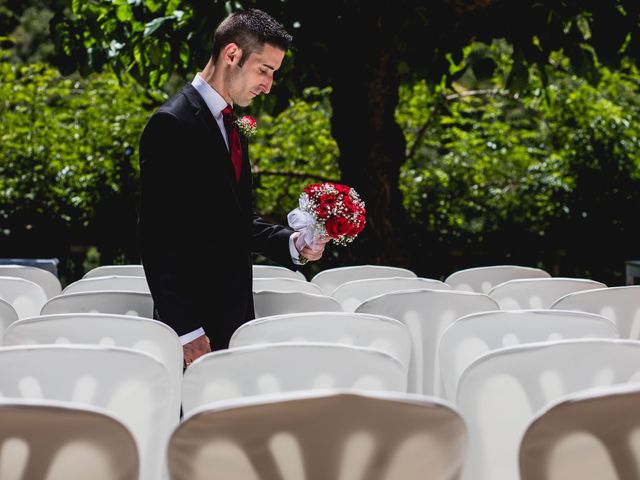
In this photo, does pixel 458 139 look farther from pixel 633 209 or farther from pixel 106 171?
pixel 106 171

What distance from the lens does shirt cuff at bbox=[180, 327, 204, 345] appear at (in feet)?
10.1

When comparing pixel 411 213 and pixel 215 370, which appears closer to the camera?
pixel 215 370

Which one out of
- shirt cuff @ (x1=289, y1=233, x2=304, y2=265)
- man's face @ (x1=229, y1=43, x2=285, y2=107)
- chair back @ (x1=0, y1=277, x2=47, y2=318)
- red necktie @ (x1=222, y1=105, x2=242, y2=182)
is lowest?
chair back @ (x1=0, y1=277, x2=47, y2=318)

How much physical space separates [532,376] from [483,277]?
2616 millimetres

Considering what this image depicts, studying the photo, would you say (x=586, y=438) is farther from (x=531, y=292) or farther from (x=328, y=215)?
(x=531, y=292)

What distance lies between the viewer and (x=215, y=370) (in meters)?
2.30

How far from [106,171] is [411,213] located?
2.80 metres

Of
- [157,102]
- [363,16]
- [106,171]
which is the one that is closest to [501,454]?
[363,16]

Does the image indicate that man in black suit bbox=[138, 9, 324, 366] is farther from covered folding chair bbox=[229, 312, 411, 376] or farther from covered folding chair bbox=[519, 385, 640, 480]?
covered folding chair bbox=[519, 385, 640, 480]

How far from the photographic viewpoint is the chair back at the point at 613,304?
3754mm

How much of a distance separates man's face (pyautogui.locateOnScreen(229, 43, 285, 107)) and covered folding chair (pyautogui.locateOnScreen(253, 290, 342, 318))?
2.62 feet

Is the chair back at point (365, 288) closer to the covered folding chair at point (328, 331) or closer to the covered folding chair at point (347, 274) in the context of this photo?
the covered folding chair at point (347, 274)

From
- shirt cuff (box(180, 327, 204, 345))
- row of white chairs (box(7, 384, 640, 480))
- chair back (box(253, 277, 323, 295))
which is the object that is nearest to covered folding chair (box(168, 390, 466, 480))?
row of white chairs (box(7, 384, 640, 480))

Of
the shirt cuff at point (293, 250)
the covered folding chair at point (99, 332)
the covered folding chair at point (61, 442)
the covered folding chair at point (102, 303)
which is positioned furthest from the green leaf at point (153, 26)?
the covered folding chair at point (61, 442)
